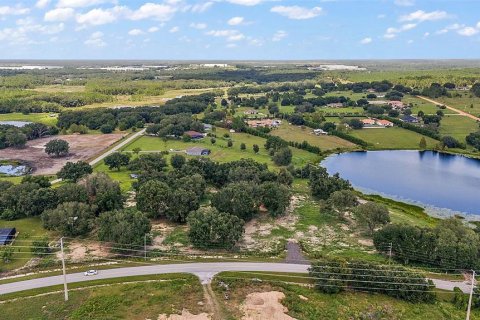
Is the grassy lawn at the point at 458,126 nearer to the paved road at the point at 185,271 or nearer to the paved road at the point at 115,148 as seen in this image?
the paved road at the point at 185,271

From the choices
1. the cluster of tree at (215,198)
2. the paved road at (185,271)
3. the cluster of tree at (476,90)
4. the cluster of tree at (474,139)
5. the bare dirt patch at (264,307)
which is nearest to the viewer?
the bare dirt patch at (264,307)

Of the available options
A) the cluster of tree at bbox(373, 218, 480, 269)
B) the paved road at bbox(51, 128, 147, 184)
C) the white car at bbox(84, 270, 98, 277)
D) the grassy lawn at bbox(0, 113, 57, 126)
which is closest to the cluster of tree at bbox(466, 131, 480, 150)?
the cluster of tree at bbox(373, 218, 480, 269)

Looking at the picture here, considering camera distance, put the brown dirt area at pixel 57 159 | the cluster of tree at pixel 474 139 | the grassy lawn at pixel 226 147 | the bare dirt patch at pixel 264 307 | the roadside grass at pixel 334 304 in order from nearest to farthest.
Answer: the bare dirt patch at pixel 264 307 < the roadside grass at pixel 334 304 < the brown dirt area at pixel 57 159 < the grassy lawn at pixel 226 147 < the cluster of tree at pixel 474 139

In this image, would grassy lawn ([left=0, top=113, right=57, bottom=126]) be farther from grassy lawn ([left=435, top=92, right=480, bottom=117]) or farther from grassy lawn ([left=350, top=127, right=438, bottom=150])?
grassy lawn ([left=435, top=92, right=480, bottom=117])

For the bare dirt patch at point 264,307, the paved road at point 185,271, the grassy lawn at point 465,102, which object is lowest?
the bare dirt patch at point 264,307

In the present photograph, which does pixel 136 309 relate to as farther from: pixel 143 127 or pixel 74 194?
pixel 143 127

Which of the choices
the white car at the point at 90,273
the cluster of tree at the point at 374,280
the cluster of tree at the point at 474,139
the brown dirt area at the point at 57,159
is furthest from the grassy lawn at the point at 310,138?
the white car at the point at 90,273

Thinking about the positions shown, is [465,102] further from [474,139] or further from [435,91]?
[474,139]
